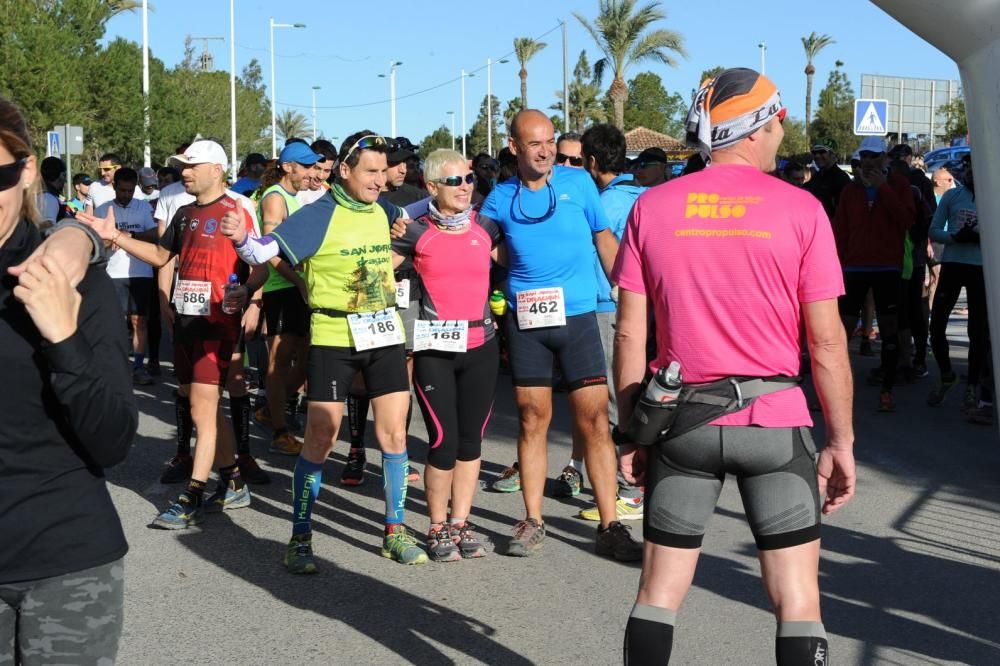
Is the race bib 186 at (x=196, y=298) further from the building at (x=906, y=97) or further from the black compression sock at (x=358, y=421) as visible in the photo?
the building at (x=906, y=97)

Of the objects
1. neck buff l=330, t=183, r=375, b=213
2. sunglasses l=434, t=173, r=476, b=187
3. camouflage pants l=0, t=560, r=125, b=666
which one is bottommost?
camouflage pants l=0, t=560, r=125, b=666

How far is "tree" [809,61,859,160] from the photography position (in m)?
71.2

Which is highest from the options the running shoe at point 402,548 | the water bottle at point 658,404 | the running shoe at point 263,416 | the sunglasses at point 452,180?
the sunglasses at point 452,180

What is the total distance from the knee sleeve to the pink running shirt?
1.80ft

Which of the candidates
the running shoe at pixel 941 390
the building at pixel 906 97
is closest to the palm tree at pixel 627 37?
the building at pixel 906 97

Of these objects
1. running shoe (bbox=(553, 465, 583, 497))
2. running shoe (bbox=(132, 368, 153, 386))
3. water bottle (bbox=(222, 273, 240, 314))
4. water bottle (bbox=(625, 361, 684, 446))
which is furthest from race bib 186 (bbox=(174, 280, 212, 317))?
running shoe (bbox=(132, 368, 153, 386))

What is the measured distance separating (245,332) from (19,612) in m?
5.50

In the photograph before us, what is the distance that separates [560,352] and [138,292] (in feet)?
24.1

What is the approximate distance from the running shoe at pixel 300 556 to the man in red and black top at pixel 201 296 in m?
1.12

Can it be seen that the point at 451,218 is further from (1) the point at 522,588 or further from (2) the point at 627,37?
(2) the point at 627,37

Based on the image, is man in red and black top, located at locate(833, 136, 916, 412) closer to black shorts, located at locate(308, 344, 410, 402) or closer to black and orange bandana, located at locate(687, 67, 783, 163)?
black shorts, located at locate(308, 344, 410, 402)

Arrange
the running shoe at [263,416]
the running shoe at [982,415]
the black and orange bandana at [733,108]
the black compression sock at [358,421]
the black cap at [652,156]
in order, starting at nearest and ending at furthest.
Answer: the black and orange bandana at [733,108]
the black compression sock at [358,421]
the black cap at [652,156]
the running shoe at [982,415]
the running shoe at [263,416]

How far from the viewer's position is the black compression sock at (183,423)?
7977mm

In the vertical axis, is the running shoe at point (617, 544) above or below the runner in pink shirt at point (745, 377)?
below
